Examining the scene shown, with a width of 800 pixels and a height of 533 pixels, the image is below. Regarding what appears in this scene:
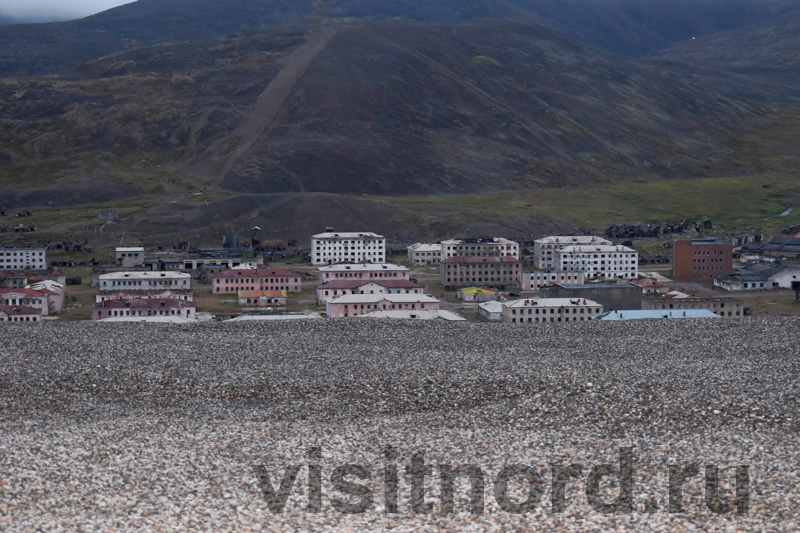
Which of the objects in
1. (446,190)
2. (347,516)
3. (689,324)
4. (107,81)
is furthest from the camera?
(107,81)

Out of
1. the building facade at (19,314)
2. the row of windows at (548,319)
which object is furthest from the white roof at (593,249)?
the building facade at (19,314)

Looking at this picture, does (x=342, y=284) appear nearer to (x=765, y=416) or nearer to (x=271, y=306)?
(x=271, y=306)

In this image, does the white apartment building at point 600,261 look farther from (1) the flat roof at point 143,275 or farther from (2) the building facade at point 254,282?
(1) the flat roof at point 143,275

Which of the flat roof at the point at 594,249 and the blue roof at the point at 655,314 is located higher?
the flat roof at the point at 594,249

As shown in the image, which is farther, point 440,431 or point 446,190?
point 446,190

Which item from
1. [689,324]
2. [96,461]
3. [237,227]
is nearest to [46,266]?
[237,227]

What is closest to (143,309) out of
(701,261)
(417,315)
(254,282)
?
(254,282)
